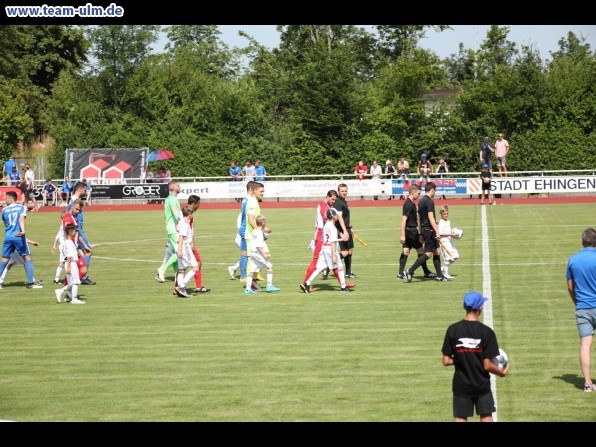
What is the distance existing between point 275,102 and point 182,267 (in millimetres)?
55921

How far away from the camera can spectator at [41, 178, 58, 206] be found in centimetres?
5566

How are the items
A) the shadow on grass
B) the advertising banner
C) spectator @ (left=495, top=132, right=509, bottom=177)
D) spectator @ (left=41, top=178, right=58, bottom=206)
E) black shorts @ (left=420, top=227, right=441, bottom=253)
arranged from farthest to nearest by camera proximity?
the advertising banner
spectator @ (left=41, top=178, right=58, bottom=206)
spectator @ (left=495, top=132, right=509, bottom=177)
black shorts @ (left=420, top=227, right=441, bottom=253)
the shadow on grass

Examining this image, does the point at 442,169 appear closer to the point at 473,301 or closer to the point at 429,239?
the point at 429,239

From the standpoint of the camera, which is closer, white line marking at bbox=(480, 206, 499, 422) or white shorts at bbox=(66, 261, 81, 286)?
white line marking at bbox=(480, 206, 499, 422)

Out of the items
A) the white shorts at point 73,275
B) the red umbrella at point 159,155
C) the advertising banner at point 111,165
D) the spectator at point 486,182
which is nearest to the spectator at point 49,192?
the advertising banner at point 111,165

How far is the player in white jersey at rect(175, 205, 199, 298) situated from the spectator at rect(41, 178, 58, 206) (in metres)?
36.5

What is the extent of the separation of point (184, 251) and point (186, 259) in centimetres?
16

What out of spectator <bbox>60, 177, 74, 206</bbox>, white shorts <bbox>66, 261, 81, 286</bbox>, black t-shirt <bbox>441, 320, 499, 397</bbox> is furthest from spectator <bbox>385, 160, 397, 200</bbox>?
black t-shirt <bbox>441, 320, 499, 397</bbox>

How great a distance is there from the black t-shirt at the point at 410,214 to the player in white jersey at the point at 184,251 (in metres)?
4.54

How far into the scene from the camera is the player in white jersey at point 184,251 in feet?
66.3

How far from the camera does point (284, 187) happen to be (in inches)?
2186

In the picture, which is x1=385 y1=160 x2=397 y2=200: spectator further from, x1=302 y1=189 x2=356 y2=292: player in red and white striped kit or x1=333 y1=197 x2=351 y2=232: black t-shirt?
x1=302 y1=189 x2=356 y2=292: player in red and white striped kit

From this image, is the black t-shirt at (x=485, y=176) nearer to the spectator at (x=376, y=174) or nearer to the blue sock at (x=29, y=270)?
the spectator at (x=376, y=174)
